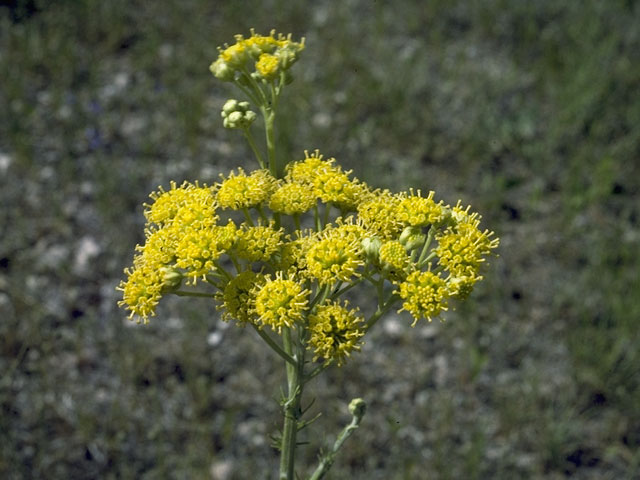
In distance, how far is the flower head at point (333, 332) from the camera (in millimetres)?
2041

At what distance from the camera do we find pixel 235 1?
604 cm

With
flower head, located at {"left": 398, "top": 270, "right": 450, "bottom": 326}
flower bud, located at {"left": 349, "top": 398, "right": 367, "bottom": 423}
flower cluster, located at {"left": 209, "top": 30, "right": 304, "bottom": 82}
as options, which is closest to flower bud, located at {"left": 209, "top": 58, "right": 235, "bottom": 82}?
flower cluster, located at {"left": 209, "top": 30, "right": 304, "bottom": 82}

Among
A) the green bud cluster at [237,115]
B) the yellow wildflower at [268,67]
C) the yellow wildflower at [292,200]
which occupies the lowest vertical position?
the yellow wildflower at [292,200]

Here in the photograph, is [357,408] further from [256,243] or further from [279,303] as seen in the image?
[256,243]

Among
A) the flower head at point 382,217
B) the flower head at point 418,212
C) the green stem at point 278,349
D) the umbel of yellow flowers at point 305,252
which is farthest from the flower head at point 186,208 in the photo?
the flower head at point 418,212

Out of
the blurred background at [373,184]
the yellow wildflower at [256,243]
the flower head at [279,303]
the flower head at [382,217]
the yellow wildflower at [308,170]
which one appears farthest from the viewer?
the blurred background at [373,184]

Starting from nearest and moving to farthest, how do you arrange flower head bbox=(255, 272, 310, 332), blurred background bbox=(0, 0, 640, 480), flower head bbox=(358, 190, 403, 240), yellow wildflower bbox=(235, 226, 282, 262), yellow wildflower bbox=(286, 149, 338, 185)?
A: 1. flower head bbox=(255, 272, 310, 332)
2. yellow wildflower bbox=(235, 226, 282, 262)
3. flower head bbox=(358, 190, 403, 240)
4. yellow wildflower bbox=(286, 149, 338, 185)
5. blurred background bbox=(0, 0, 640, 480)

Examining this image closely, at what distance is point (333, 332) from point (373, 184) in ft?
9.81

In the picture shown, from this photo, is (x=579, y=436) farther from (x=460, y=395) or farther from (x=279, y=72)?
(x=279, y=72)

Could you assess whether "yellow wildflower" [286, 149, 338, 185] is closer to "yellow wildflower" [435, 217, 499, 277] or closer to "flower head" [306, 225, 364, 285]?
"flower head" [306, 225, 364, 285]

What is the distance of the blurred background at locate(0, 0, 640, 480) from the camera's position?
12.9ft

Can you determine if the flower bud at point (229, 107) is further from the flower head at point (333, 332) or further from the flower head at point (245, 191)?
the flower head at point (333, 332)

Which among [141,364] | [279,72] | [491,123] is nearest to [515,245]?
[491,123]

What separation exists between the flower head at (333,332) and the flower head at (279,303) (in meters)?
0.06
